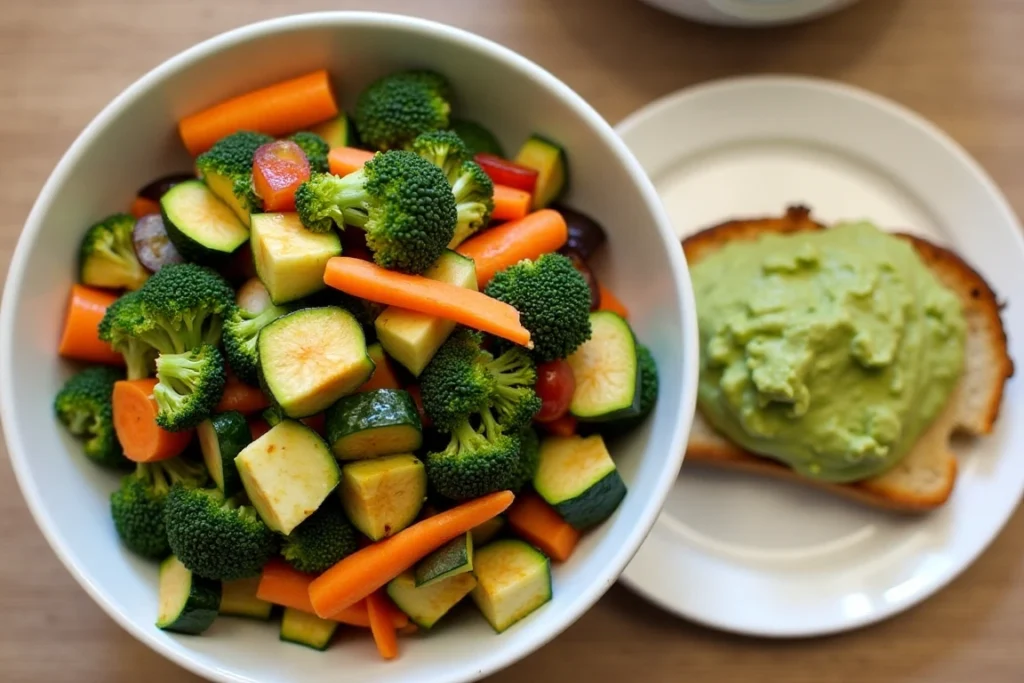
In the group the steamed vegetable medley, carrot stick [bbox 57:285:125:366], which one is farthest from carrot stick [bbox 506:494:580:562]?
carrot stick [bbox 57:285:125:366]

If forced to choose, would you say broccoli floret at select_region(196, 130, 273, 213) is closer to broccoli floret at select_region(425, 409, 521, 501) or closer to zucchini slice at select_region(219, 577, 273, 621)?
broccoli floret at select_region(425, 409, 521, 501)

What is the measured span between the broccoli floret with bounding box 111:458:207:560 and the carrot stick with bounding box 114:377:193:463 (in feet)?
0.14

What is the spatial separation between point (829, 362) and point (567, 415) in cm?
72

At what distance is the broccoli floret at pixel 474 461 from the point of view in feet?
5.28

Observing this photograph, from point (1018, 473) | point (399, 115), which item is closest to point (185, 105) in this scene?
point (399, 115)

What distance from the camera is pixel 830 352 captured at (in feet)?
6.84

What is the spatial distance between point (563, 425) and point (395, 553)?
0.43m

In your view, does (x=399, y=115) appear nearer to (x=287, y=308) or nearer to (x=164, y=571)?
(x=287, y=308)

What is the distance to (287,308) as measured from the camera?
166cm

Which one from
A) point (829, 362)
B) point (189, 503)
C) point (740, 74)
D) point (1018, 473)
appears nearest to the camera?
point (189, 503)

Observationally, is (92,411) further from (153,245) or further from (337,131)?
(337,131)

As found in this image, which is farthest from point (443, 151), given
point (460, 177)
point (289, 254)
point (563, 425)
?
point (563, 425)

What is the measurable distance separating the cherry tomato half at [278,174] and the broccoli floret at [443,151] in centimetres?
24

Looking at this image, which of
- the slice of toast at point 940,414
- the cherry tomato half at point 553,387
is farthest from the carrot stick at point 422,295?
the slice of toast at point 940,414
